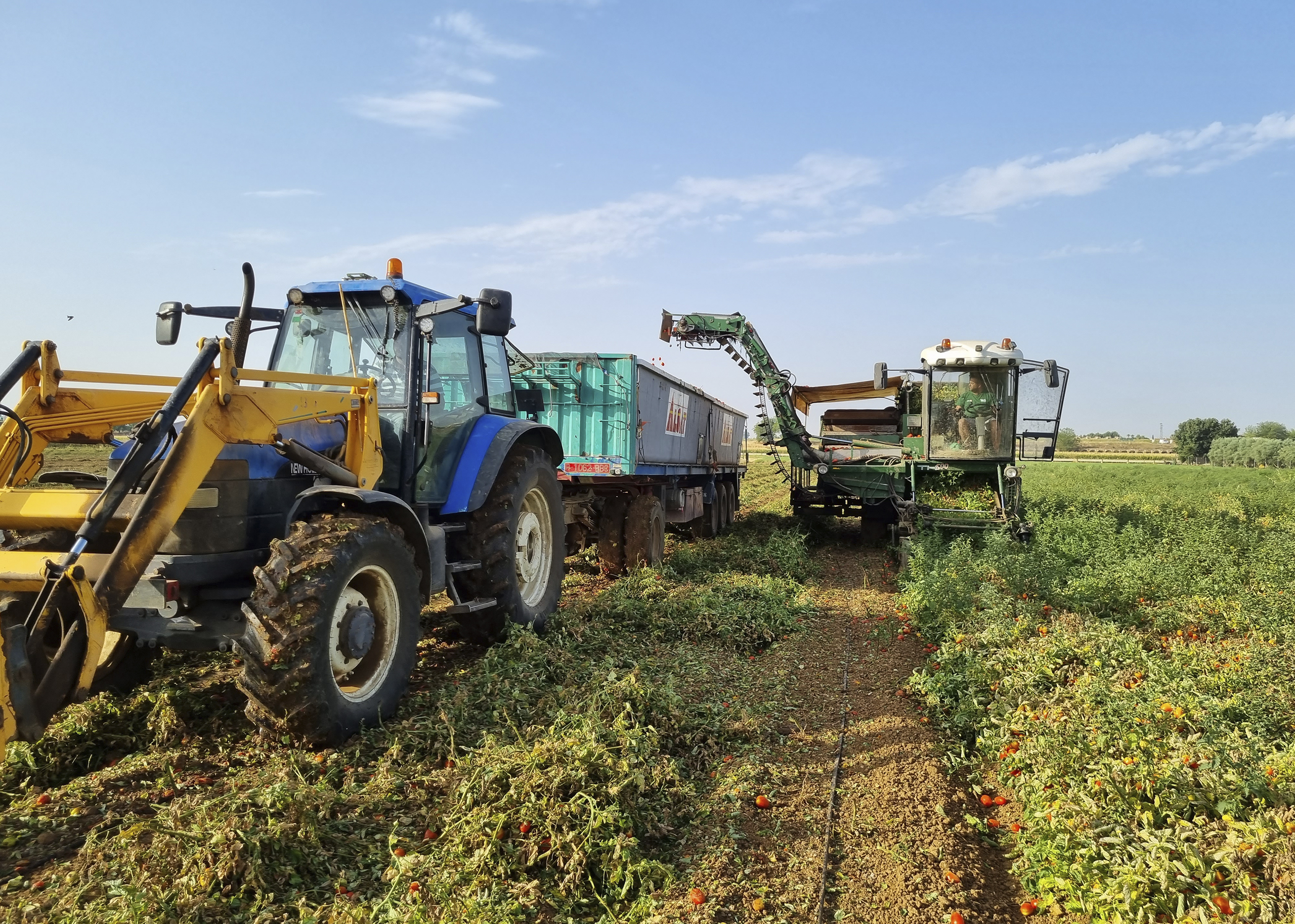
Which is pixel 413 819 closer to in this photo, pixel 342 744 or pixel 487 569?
pixel 342 744

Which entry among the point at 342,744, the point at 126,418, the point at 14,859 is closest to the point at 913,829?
the point at 342,744

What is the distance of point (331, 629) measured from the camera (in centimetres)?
377

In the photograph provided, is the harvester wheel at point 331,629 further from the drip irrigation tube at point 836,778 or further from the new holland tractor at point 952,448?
the new holland tractor at point 952,448

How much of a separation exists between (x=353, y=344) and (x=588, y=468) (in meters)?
3.95

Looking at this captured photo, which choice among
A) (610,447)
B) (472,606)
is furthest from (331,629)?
(610,447)

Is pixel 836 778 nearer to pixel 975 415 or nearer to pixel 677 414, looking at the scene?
pixel 677 414

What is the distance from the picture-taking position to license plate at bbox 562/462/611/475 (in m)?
8.72

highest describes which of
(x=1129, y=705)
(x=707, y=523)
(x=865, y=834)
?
(x=707, y=523)

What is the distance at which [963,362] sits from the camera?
12047mm

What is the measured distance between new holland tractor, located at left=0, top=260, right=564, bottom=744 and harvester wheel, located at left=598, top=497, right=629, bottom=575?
144 inches

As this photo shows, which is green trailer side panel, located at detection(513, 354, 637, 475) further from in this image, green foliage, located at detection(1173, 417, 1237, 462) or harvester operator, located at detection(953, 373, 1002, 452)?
green foliage, located at detection(1173, 417, 1237, 462)

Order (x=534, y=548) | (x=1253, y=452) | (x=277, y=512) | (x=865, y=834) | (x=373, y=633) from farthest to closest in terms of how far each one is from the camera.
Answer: (x=1253, y=452) → (x=534, y=548) → (x=277, y=512) → (x=373, y=633) → (x=865, y=834)

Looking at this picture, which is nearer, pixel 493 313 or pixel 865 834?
pixel 865 834

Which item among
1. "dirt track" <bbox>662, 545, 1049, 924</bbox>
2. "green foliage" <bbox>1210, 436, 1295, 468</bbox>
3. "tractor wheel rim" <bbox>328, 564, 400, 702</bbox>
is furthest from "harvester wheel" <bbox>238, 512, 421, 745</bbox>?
"green foliage" <bbox>1210, 436, 1295, 468</bbox>
